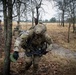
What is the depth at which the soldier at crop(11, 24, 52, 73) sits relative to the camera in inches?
302

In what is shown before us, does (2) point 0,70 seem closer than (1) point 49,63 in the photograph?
Yes

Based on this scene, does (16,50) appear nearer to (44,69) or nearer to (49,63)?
(44,69)

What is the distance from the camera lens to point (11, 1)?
8664 mm

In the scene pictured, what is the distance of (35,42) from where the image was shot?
8000 mm

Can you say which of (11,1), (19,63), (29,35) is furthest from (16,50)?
(19,63)

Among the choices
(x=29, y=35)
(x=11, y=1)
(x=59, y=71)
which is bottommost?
(x=59, y=71)

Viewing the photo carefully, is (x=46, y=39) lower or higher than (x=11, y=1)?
lower

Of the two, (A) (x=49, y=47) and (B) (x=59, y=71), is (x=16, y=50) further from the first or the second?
(B) (x=59, y=71)

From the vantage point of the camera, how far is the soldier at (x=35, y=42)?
7.67m

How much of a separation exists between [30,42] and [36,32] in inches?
22.9

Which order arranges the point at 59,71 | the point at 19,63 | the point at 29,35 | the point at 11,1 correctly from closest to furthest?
the point at 29,35, the point at 11,1, the point at 59,71, the point at 19,63

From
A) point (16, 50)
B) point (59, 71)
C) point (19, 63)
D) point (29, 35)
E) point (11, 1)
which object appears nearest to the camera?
point (16, 50)

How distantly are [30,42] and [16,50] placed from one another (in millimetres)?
846

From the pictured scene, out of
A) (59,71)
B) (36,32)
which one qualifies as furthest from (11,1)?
(59,71)
